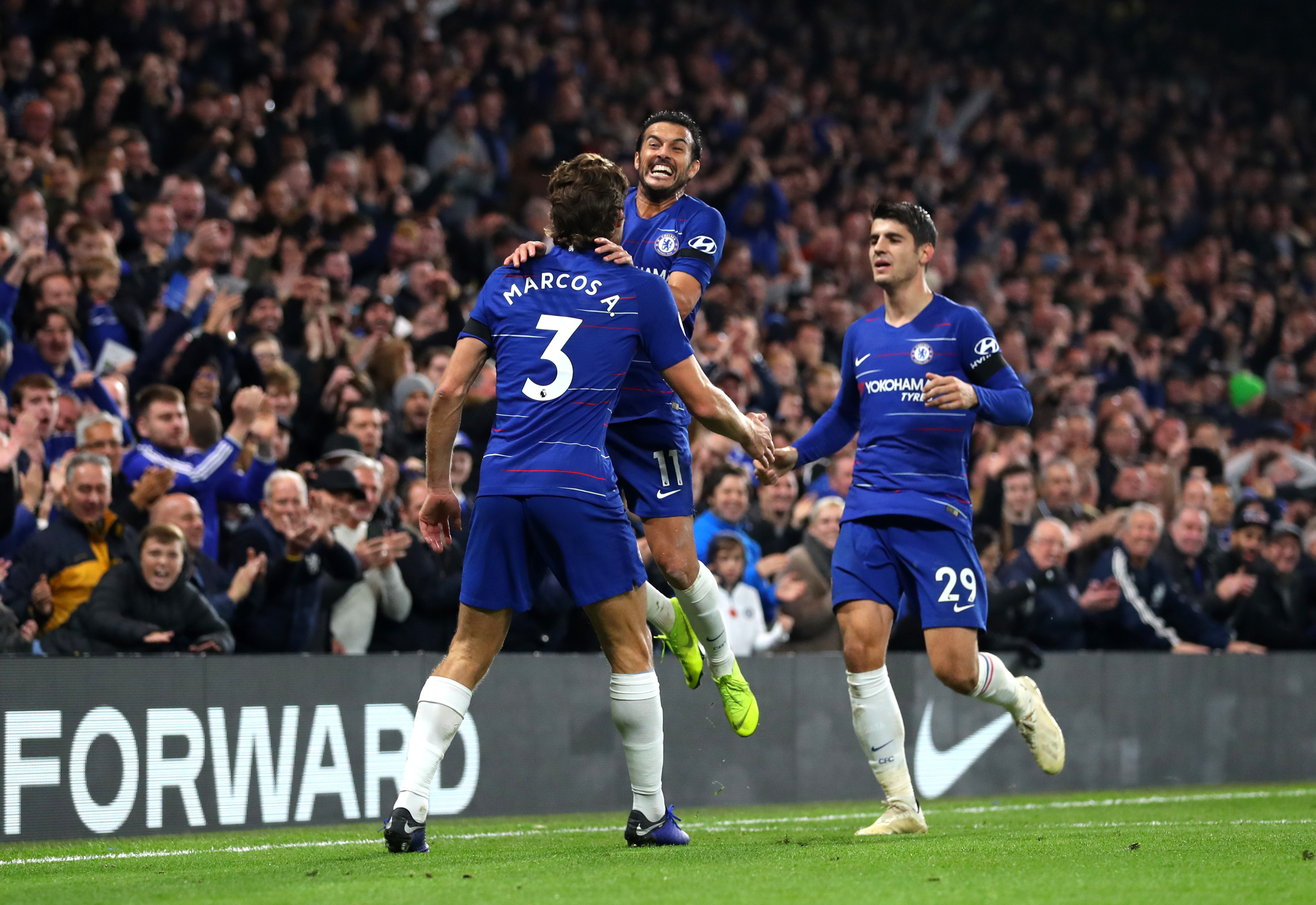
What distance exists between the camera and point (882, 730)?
25.7 feet

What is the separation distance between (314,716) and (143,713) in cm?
99

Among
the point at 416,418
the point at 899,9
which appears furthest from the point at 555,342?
the point at 899,9

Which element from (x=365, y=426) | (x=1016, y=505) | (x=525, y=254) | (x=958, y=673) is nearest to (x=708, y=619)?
(x=958, y=673)

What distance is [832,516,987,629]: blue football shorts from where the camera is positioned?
308 inches

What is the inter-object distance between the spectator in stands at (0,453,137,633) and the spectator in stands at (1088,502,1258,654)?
24.3 feet

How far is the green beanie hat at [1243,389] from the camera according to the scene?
68.3 feet

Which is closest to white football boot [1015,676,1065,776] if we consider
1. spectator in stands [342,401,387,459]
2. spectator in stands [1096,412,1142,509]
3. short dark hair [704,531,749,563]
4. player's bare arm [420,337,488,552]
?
short dark hair [704,531,749,563]

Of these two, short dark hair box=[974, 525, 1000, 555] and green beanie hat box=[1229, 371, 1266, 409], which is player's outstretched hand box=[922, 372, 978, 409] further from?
green beanie hat box=[1229, 371, 1266, 409]

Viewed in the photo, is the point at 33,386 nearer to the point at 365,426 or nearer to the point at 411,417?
the point at 365,426

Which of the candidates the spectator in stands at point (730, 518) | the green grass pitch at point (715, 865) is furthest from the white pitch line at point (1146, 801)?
the spectator in stands at point (730, 518)

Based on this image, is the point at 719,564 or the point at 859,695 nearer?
the point at 859,695

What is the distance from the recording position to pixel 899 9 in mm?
26953

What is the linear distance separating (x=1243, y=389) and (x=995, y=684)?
14098 millimetres

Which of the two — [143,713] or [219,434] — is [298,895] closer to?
[143,713]
